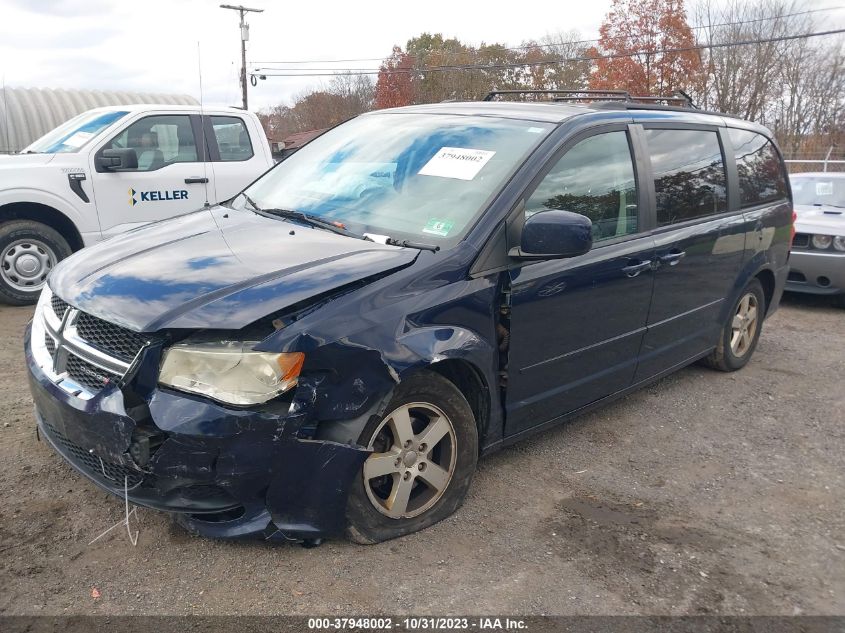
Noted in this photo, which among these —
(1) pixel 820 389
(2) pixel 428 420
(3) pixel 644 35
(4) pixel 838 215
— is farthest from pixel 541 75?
(2) pixel 428 420

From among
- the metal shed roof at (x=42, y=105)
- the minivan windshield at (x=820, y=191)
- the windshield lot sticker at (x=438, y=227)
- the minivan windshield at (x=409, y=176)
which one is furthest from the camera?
the metal shed roof at (x=42, y=105)

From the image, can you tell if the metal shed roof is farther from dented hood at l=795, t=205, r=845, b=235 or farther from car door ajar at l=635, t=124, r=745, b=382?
car door ajar at l=635, t=124, r=745, b=382

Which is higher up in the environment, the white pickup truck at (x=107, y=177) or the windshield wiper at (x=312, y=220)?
the windshield wiper at (x=312, y=220)

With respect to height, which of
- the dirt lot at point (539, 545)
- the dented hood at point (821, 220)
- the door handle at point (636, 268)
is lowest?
the dirt lot at point (539, 545)

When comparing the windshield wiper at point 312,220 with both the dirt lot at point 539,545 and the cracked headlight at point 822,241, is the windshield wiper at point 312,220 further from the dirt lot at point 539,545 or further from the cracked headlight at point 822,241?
the cracked headlight at point 822,241

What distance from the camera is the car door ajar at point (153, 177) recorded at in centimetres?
701

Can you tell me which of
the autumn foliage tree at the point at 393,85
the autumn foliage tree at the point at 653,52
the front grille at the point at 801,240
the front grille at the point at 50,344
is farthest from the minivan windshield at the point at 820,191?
the autumn foliage tree at the point at 393,85

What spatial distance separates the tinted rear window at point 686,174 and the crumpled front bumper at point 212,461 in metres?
2.49

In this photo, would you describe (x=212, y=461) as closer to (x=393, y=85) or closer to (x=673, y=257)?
(x=673, y=257)

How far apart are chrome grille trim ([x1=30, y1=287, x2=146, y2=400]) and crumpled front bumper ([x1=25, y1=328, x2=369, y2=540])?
0.05m

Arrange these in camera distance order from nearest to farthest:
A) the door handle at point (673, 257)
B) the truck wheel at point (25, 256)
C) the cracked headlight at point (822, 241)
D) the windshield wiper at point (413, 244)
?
1. the windshield wiper at point (413, 244)
2. the door handle at point (673, 257)
3. the truck wheel at point (25, 256)
4. the cracked headlight at point (822, 241)

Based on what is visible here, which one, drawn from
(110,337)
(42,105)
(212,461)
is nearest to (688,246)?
(212,461)

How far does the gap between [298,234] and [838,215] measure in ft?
22.8

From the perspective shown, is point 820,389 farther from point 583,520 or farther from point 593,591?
point 593,591
